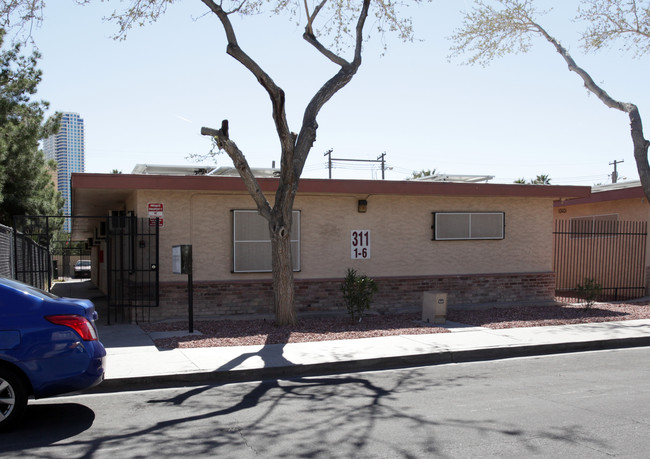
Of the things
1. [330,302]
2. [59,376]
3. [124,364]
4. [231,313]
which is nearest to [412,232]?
[330,302]

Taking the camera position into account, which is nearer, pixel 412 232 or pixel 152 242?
pixel 152 242

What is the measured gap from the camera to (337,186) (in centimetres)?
1418

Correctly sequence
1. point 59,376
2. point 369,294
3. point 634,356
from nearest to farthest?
point 59,376 < point 634,356 < point 369,294

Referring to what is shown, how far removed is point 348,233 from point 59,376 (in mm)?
9761

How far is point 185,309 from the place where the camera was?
44.2ft

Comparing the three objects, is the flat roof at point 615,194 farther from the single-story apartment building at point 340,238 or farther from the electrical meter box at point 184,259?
the electrical meter box at point 184,259

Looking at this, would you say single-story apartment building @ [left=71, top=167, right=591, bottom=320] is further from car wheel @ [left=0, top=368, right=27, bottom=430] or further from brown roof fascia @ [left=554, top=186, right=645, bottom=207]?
car wheel @ [left=0, top=368, right=27, bottom=430]

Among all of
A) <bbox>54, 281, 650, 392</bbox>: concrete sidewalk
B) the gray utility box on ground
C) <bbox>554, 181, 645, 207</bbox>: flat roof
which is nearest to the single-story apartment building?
the gray utility box on ground

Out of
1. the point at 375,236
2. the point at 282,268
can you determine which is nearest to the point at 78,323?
the point at 282,268

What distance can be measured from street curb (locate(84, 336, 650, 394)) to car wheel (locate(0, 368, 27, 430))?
1883 millimetres

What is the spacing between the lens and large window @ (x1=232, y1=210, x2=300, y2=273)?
46.1 ft

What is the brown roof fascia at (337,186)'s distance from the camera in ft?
41.1

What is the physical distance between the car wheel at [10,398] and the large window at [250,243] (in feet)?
27.3

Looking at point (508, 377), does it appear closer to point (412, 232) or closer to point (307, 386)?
point (307, 386)
